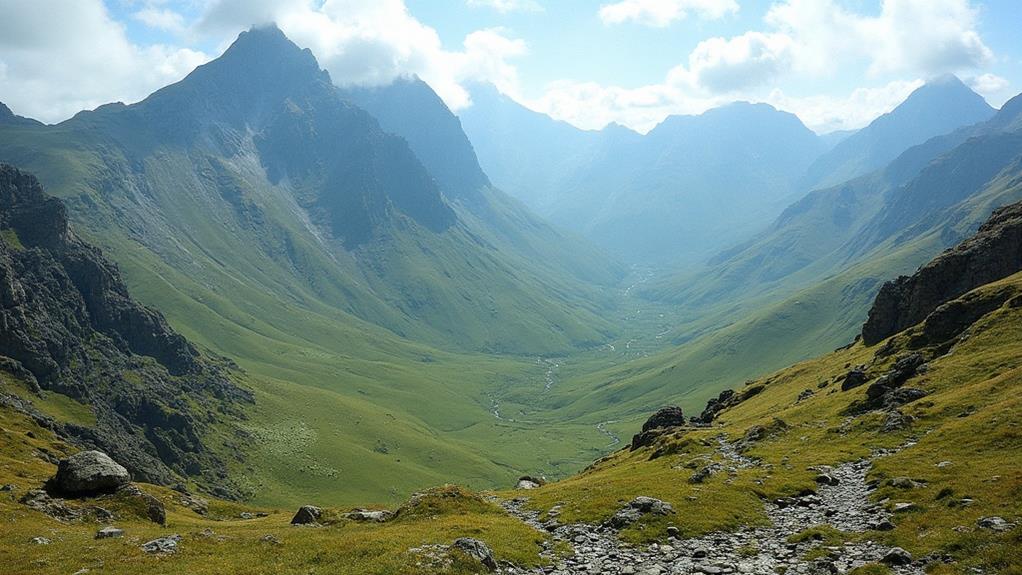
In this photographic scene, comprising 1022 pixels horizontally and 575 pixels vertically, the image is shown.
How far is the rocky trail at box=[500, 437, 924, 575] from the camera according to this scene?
30.3m

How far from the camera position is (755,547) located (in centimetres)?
3369

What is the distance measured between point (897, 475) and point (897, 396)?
2917 cm

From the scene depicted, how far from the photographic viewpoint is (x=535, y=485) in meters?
78.9

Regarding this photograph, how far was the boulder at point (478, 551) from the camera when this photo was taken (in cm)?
3145

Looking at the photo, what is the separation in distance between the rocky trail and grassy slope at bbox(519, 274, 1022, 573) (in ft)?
4.46

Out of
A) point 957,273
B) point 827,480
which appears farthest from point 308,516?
point 957,273

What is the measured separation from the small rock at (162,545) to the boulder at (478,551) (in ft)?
55.0

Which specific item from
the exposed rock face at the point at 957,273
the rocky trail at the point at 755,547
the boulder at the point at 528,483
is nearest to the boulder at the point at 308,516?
the rocky trail at the point at 755,547

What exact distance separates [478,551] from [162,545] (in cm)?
1895

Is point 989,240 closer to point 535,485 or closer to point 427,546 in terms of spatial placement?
point 535,485

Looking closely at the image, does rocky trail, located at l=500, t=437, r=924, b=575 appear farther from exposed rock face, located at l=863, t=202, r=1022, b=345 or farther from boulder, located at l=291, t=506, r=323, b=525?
exposed rock face, located at l=863, t=202, r=1022, b=345

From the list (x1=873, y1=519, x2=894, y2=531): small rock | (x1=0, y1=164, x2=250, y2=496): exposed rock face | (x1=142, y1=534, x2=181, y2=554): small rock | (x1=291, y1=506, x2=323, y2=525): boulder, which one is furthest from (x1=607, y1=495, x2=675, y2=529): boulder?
(x1=0, y1=164, x2=250, y2=496): exposed rock face

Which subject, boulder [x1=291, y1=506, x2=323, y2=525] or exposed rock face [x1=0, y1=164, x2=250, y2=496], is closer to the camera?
boulder [x1=291, y1=506, x2=323, y2=525]

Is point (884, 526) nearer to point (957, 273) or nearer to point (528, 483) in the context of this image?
point (528, 483)
